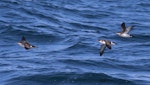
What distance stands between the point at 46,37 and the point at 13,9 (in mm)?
8085

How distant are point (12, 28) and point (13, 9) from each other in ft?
21.8

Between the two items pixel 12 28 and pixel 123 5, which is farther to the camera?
pixel 123 5

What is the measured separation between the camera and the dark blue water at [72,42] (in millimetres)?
23844

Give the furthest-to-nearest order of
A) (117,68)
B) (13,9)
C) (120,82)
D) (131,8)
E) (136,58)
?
(131,8) < (13,9) < (136,58) < (117,68) < (120,82)

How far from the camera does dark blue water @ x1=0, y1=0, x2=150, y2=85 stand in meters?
23.8

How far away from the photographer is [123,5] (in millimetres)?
44281

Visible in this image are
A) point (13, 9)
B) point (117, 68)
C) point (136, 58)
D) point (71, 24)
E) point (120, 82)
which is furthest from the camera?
point (13, 9)

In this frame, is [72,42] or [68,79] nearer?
[68,79]

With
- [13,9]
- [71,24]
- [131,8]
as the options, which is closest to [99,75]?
[71,24]

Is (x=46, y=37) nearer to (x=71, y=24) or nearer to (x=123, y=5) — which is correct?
(x=71, y=24)

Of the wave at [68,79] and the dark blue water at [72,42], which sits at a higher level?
the wave at [68,79]

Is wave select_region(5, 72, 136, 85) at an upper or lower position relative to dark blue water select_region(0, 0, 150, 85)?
upper

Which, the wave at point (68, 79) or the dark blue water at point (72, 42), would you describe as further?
the dark blue water at point (72, 42)

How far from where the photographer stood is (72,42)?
101 feet
